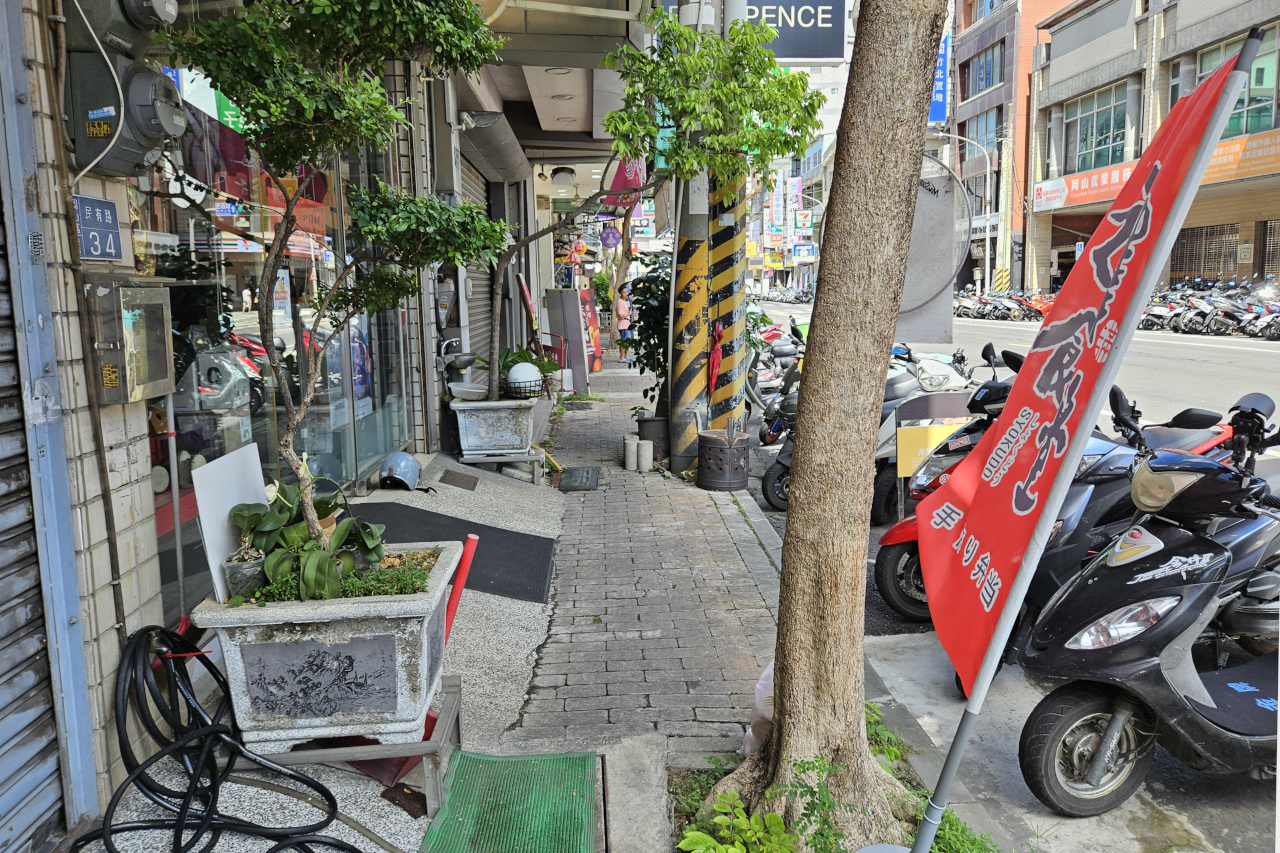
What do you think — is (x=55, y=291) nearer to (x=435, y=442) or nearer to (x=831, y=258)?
(x=831, y=258)

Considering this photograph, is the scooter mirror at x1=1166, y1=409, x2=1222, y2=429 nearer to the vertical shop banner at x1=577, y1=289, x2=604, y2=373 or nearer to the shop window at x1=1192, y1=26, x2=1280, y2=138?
the vertical shop banner at x1=577, y1=289, x2=604, y2=373

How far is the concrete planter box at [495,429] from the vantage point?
8.18 m

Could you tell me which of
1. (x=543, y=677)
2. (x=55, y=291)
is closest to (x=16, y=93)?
(x=55, y=291)

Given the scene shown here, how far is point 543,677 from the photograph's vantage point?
4.53 m

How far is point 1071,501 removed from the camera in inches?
188

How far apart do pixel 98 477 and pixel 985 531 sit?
2602 mm

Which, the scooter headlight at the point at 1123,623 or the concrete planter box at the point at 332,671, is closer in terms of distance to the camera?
the concrete planter box at the point at 332,671

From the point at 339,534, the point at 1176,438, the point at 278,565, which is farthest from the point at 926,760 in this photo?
the point at 1176,438

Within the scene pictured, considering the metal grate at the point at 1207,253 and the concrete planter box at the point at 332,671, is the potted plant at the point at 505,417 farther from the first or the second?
the metal grate at the point at 1207,253

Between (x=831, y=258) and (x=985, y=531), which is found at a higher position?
(x=831, y=258)

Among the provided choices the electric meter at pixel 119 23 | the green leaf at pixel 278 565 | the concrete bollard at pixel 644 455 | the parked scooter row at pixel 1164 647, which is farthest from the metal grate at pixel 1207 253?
the electric meter at pixel 119 23

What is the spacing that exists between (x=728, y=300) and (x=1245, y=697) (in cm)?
622

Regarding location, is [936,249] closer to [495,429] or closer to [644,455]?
[495,429]

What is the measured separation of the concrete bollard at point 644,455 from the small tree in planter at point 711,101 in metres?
3.28
